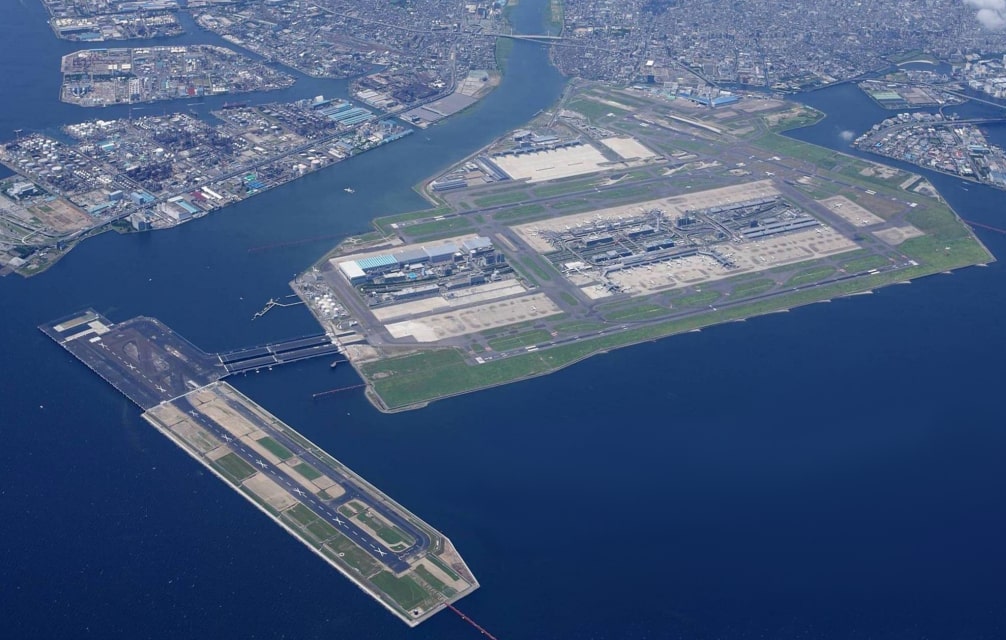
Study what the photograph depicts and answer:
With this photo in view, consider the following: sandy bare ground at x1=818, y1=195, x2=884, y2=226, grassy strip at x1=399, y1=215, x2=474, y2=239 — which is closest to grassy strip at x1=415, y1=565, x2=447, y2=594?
grassy strip at x1=399, y1=215, x2=474, y2=239

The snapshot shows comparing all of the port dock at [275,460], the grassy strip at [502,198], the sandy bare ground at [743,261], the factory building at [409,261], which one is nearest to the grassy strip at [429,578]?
the port dock at [275,460]

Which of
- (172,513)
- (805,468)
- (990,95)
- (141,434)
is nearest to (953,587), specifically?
(805,468)

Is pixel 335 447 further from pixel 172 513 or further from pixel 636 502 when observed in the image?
pixel 636 502

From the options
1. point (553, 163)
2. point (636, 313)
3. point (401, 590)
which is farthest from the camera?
point (553, 163)

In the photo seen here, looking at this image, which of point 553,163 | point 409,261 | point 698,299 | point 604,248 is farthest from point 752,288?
point 553,163

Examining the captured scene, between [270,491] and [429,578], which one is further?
[270,491]

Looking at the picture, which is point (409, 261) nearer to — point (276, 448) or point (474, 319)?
point (474, 319)

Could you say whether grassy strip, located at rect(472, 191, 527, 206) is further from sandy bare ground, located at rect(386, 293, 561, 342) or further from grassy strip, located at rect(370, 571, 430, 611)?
grassy strip, located at rect(370, 571, 430, 611)
